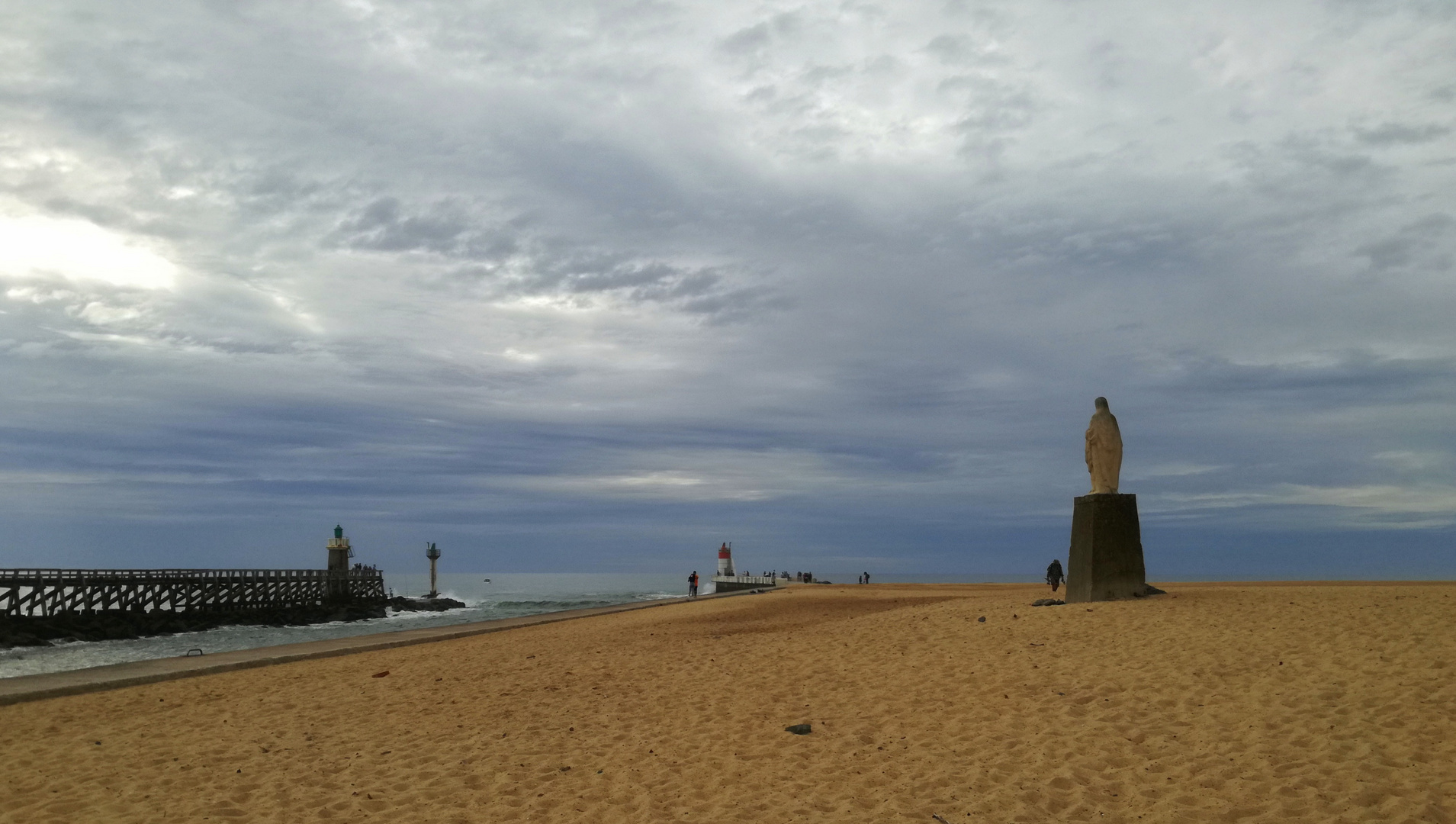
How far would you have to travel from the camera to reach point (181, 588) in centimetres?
4591

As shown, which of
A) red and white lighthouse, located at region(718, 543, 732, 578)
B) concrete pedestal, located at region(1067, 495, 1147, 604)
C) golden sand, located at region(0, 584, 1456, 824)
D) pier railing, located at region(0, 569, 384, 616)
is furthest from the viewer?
red and white lighthouse, located at region(718, 543, 732, 578)

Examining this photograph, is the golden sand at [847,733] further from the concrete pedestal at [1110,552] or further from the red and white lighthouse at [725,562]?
the red and white lighthouse at [725,562]

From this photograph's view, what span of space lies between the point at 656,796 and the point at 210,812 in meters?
3.53

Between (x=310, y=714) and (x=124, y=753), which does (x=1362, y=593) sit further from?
(x=124, y=753)

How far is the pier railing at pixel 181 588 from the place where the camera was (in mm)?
37875

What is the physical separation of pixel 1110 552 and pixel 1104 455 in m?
1.66

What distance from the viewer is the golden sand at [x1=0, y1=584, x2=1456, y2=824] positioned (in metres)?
6.99

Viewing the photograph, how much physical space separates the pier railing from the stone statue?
36864 mm

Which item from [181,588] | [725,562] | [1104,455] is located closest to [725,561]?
[725,562]

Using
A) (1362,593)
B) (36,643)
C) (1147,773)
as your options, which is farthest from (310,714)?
(36,643)

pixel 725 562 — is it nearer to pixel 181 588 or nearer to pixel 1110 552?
pixel 181 588

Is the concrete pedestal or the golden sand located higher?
the concrete pedestal

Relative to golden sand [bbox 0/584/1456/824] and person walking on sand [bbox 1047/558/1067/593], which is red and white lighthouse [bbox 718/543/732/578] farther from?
golden sand [bbox 0/584/1456/824]

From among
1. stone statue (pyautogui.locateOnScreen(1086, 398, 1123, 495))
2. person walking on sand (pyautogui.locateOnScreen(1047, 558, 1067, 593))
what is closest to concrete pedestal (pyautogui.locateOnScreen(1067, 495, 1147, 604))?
stone statue (pyautogui.locateOnScreen(1086, 398, 1123, 495))
